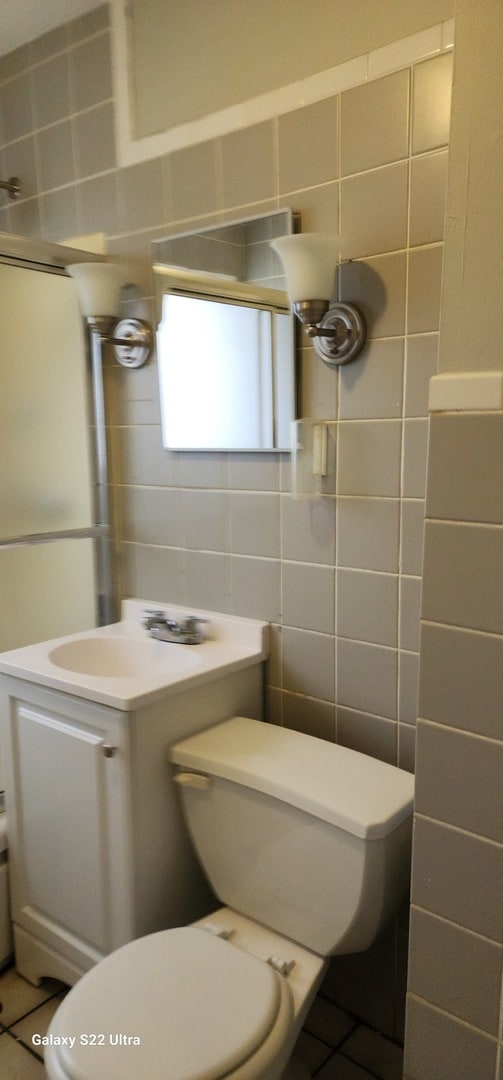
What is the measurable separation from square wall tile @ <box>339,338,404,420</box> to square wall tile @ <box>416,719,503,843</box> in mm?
698

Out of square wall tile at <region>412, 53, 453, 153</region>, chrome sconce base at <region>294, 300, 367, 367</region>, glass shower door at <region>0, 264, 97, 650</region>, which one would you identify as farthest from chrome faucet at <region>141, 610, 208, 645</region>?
square wall tile at <region>412, 53, 453, 153</region>

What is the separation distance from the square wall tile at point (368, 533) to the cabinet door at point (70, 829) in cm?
60

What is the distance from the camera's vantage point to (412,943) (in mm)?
978

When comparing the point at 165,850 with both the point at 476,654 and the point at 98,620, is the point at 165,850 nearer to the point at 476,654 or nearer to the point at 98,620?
the point at 98,620

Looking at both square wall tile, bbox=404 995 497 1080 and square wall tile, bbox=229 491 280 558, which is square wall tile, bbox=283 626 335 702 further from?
square wall tile, bbox=404 995 497 1080

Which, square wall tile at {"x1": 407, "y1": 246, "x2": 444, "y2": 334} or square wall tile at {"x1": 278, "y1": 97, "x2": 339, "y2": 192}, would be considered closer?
square wall tile at {"x1": 407, "y1": 246, "x2": 444, "y2": 334}

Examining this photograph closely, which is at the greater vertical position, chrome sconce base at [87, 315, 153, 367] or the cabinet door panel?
→ chrome sconce base at [87, 315, 153, 367]

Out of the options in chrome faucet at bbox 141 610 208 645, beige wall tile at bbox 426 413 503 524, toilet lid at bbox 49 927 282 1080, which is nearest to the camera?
beige wall tile at bbox 426 413 503 524

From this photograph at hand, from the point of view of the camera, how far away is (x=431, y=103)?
127 centimetres

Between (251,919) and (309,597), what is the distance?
659 mm

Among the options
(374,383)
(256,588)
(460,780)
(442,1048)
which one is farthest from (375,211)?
(442,1048)

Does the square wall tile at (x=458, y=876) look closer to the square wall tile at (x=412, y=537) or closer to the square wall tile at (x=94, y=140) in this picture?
the square wall tile at (x=412, y=537)

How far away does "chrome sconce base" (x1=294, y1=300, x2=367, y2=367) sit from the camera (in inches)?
55.0

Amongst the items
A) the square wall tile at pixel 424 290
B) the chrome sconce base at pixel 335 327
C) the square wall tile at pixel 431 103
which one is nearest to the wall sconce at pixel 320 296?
the chrome sconce base at pixel 335 327
